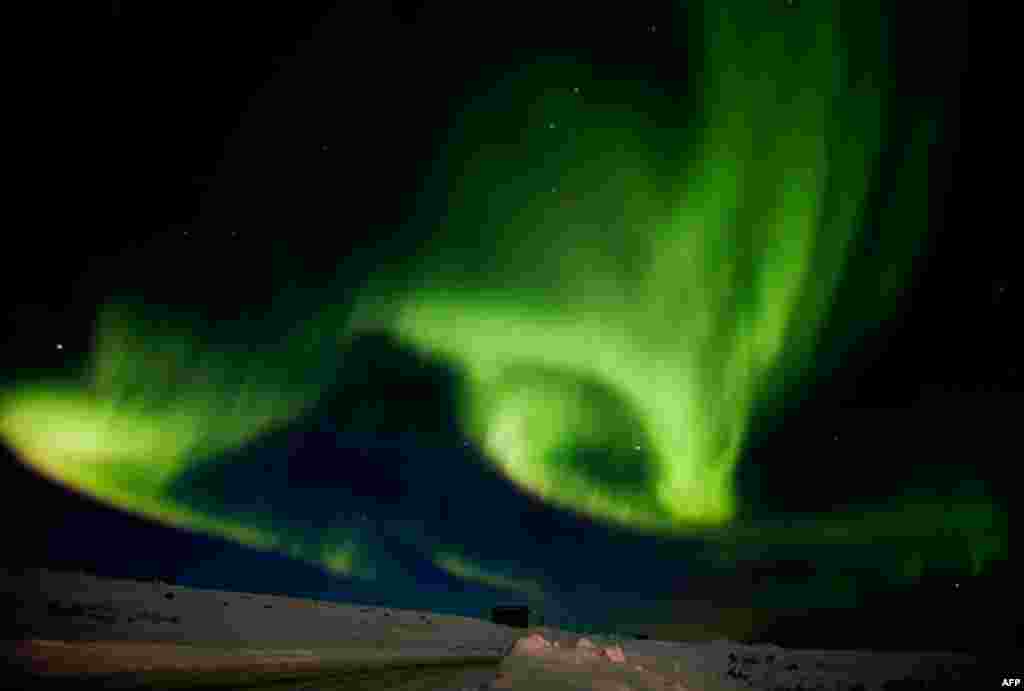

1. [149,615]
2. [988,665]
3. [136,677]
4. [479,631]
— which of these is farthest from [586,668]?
[988,665]

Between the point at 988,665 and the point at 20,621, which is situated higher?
the point at 988,665

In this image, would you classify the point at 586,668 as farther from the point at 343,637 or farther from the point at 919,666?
the point at 919,666

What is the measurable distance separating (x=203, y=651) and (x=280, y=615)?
13055mm

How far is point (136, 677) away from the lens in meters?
8.63

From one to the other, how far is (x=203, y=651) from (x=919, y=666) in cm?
3207

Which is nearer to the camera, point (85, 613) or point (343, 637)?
point (85, 613)

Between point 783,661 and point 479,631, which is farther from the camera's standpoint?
point 479,631

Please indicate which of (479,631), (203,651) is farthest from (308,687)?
(479,631)

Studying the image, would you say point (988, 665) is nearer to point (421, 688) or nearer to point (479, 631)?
point (479, 631)

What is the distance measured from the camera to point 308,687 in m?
9.85

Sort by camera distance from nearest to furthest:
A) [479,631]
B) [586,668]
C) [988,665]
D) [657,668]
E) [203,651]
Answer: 1. [203,651]
2. [586,668]
3. [657,668]
4. [988,665]
5. [479,631]

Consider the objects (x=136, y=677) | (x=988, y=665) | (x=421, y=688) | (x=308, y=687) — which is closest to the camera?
(x=136, y=677)

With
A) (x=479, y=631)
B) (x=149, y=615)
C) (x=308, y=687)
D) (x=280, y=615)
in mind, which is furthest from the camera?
(x=479, y=631)

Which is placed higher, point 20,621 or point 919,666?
point 919,666
